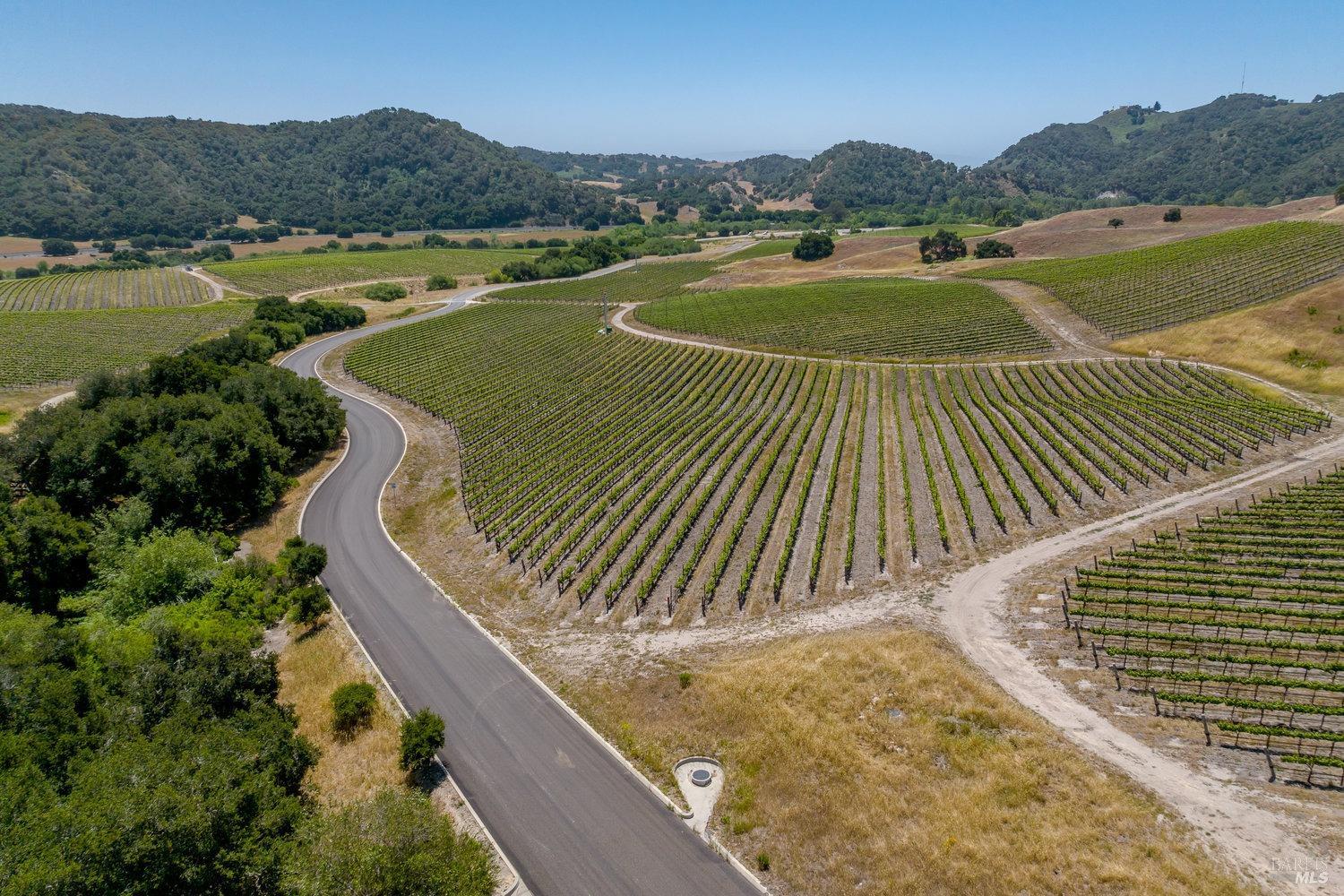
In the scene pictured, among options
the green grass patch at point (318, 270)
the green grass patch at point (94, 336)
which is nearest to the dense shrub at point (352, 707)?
the green grass patch at point (94, 336)

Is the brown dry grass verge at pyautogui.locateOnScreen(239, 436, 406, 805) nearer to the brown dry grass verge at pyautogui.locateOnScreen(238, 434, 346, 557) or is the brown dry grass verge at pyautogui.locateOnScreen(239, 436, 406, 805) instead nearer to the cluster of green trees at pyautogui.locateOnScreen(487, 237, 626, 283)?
the brown dry grass verge at pyautogui.locateOnScreen(238, 434, 346, 557)

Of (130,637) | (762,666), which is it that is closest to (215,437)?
(130,637)

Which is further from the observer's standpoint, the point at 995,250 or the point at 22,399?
the point at 995,250

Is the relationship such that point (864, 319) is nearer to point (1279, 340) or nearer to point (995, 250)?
point (1279, 340)

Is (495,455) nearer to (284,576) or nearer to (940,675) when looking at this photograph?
(284,576)

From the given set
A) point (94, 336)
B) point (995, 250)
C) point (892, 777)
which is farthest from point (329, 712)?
point (995, 250)
